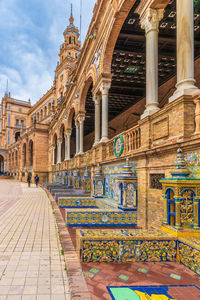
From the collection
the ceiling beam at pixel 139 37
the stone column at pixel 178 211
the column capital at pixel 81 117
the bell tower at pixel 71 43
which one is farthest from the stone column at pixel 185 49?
the bell tower at pixel 71 43

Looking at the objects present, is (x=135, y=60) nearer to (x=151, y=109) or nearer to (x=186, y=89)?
(x=151, y=109)

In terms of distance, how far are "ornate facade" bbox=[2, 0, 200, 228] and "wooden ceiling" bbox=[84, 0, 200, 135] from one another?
0.03 m

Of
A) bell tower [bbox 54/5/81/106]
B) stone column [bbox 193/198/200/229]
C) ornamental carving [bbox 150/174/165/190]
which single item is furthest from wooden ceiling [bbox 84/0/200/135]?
bell tower [bbox 54/5/81/106]

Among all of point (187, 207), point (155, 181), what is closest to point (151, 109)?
point (155, 181)

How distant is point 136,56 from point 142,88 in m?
4.42

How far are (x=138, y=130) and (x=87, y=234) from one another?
→ 357 centimetres

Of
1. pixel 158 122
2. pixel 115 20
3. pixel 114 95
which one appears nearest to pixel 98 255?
pixel 158 122

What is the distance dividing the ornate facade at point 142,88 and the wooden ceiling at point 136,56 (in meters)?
0.03

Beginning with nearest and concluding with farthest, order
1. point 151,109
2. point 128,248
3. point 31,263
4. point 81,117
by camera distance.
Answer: point 128,248 < point 31,263 < point 151,109 < point 81,117

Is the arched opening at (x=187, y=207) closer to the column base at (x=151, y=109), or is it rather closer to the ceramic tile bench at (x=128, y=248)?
the ceramic tile bench at (x=128, y=248)

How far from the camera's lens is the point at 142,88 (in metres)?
15.6

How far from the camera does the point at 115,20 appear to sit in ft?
29.1

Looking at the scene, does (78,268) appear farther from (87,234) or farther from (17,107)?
(17,107)

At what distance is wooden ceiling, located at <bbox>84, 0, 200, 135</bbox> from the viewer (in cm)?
898
